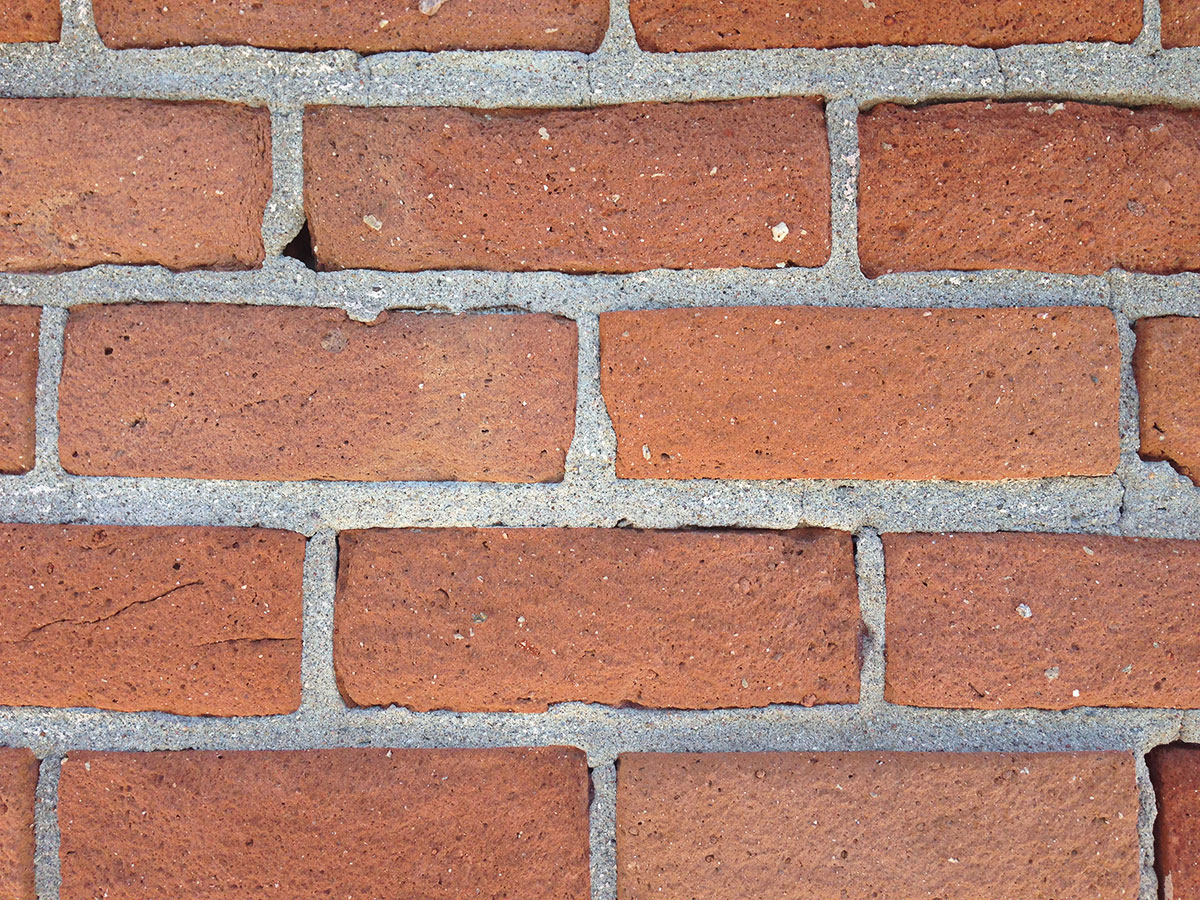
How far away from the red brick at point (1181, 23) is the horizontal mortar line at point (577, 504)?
29 cm

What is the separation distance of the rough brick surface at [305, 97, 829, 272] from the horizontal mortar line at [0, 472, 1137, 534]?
5.8 inches

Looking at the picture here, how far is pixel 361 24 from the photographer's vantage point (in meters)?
0.48

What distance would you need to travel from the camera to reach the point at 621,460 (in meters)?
0.49

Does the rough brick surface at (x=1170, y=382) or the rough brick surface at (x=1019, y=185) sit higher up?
the rough brick surface at (x=1019, y=185)

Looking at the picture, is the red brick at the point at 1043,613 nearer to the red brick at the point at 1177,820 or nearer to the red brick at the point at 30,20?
the red brick at the point at 1177,820

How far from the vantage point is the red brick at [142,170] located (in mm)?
483

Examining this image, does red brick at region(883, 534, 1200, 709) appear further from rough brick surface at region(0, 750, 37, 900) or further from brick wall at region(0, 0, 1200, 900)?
rough brick surface at region(0, 750, 37, 900)

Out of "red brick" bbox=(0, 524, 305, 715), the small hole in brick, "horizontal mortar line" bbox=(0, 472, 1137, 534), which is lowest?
"red brick" bbox=(0, 524, 305, 715)

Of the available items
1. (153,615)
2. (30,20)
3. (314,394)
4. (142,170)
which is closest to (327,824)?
(153,615)

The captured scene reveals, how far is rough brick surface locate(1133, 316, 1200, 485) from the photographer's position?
0.49 meters

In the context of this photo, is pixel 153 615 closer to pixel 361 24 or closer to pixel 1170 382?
pixel 361 24

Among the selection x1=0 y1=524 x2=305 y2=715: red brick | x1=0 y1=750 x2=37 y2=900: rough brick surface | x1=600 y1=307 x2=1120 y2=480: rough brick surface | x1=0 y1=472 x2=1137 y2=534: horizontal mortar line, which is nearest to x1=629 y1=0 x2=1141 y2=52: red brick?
x1=600 y1=307 x2=1120 y2=480: rough brick surface

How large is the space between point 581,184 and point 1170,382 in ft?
1.32

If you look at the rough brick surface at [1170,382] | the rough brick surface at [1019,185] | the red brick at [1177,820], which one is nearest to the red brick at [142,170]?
the rough brick surface at [1019,185]
